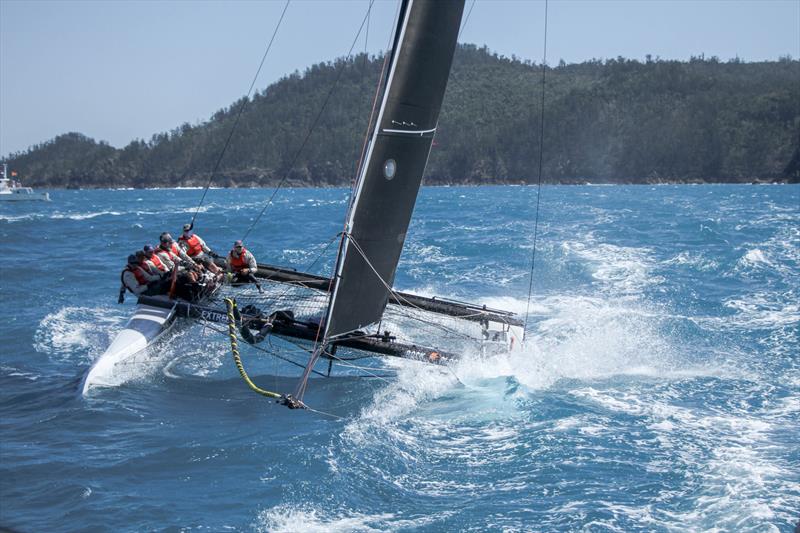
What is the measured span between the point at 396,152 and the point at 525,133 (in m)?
125

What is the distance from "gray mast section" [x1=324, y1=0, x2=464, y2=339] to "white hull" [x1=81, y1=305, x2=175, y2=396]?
9.20 feet

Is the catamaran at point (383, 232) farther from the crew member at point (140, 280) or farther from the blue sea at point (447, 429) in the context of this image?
the crew member at point (140, 280)

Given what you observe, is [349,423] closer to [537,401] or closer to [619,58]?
[537,401]

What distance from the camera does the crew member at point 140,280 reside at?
11.4 metres

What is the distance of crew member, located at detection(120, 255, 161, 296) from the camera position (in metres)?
11.4

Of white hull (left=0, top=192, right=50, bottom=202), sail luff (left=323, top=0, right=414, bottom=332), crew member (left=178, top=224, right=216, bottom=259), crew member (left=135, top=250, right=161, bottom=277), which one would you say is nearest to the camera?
sail luff (left=323, top=0, right=414, bottom=332)

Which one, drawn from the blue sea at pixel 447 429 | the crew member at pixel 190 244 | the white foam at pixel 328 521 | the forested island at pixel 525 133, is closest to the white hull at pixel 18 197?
the forested island at pixel 525 133

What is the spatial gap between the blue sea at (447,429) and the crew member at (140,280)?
2.68 ft

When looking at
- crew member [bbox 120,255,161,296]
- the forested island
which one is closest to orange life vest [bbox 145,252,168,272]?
crew member [bbox 120,255,161,296]

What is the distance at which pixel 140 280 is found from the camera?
11430mm

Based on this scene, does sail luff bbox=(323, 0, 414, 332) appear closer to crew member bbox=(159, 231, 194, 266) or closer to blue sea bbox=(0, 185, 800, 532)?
blue sea bbox=(0, 185, 800, 532)

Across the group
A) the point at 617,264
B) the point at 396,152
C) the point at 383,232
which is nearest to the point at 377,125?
the point at 396,152

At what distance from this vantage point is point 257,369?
11.3m

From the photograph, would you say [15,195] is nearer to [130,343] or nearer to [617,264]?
[617,264]
